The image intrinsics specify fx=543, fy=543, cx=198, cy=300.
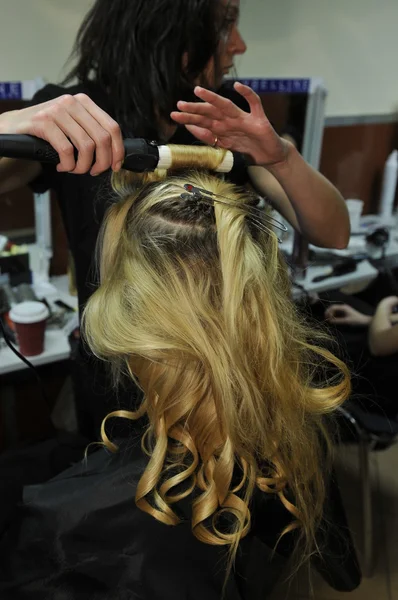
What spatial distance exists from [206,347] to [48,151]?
0.34m

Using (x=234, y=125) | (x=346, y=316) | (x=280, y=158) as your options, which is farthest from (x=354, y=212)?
(x=234, y=125)

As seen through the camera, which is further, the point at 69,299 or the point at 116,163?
the point at 69,299

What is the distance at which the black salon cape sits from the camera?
0.83 metres

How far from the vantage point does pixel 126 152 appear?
725 millimetres

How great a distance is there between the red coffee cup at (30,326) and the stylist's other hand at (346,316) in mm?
854

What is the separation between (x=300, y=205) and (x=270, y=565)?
669mm

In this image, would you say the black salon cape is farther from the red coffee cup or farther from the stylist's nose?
the stylist's nose

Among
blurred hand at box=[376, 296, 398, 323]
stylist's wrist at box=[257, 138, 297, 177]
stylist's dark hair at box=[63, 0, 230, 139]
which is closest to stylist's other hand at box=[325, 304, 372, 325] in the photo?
blurred hand at box=[376, 296, 398, 323]

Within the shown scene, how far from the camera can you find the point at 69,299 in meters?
1.65

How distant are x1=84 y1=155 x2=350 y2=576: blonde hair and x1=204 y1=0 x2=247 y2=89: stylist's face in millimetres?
377

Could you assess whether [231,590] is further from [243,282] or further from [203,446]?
[243,282]

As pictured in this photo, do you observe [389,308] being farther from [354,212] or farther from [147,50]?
[147,50]

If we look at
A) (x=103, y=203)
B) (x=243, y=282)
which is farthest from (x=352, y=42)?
(x=243, y=282)

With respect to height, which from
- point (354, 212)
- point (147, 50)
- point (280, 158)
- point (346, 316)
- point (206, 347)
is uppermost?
point (147, 50)
